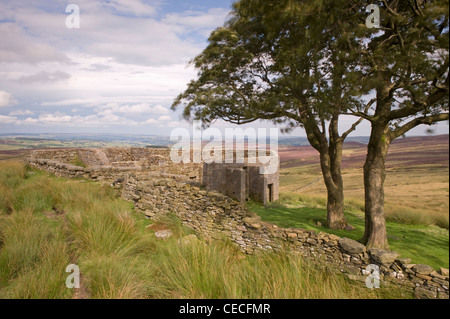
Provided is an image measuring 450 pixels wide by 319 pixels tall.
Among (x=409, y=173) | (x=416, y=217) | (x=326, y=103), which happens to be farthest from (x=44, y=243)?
(x=409, y=173)

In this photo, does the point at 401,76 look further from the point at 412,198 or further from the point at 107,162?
the point at 107,162

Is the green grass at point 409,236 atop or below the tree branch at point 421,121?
below

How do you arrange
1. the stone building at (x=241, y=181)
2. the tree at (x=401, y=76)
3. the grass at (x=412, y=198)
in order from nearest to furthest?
the tree at (x=401, y=76)
the grass at (x=412, y=198)
the stone building at (x=241, y=181)

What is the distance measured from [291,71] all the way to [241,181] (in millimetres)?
5846

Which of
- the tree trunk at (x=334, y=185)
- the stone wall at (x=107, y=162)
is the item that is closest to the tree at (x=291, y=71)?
the tree trunk at (x=334, y=185)

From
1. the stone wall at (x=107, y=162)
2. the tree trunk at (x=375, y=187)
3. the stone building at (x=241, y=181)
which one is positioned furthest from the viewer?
the stone building at (x=241, y=181)

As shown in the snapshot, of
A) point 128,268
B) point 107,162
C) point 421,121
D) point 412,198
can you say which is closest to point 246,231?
point 128,268

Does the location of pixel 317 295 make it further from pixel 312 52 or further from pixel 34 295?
pixel 312 52

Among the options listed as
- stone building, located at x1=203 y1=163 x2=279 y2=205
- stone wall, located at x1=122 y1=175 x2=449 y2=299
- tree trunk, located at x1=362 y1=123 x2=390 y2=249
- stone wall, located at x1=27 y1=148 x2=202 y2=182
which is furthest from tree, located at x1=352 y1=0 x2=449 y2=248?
stone wall, located at x1=27 y1=148 x2=202 y2=182

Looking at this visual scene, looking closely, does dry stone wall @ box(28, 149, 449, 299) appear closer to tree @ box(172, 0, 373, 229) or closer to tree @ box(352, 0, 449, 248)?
tree @ box(352, 0, 449, 248)

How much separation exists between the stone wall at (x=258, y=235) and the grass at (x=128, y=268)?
0.44 metres

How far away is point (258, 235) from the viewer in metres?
6.75

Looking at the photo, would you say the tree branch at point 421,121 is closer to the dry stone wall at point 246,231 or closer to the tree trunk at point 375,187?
the tree trunk at point 375,187

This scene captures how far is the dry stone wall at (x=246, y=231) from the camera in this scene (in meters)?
4.49
